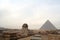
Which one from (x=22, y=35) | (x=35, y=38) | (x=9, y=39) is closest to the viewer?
(x=35, y=38)

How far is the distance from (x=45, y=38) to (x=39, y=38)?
0.85 ft

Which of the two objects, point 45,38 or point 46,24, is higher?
point 46,24

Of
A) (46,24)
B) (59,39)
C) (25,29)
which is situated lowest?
(59,39)

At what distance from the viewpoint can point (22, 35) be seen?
7.38 metres

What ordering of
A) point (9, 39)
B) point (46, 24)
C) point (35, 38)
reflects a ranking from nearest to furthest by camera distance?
point (35, 38), point (9, 39), point (46, 24)

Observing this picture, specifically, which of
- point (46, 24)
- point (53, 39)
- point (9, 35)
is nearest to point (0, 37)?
point (9, 35)

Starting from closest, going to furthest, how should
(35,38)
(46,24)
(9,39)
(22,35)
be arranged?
1. (35,38)
2. (9,39)
3. (22,35)
4. (46,24)

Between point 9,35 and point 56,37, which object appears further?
point 9,35

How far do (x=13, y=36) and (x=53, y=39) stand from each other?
84.2 inches

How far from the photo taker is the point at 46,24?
41.9 ft

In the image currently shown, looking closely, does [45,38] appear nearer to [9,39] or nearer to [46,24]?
[9,39]

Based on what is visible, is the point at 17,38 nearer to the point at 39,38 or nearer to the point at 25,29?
the point at 25,29

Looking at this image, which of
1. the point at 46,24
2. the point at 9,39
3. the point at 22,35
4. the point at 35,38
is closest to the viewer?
the point at 35,38

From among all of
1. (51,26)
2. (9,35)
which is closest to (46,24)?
Answer: (51,26)
